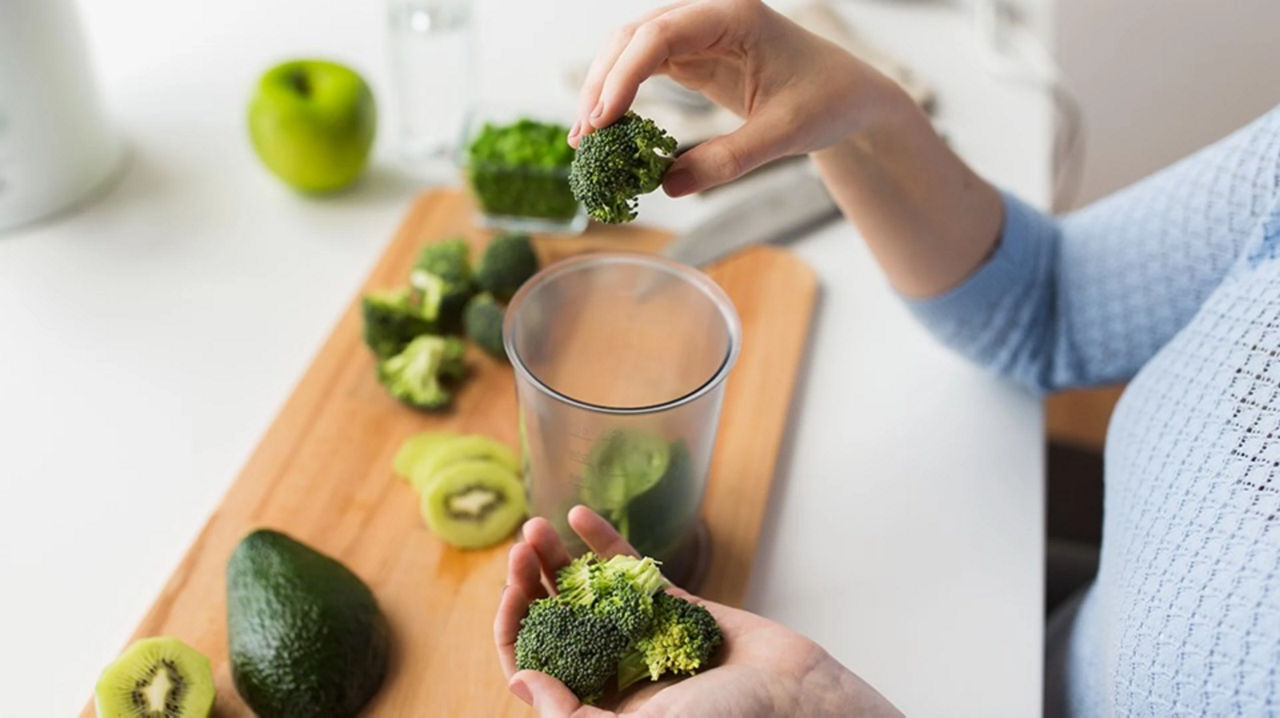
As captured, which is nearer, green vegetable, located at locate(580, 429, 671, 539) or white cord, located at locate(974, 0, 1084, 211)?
green vegetable, located at locate(580, 429, 671, 539)

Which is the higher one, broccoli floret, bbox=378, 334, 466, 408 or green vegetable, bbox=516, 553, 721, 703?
green vegetable, bbox=516, 553, 721, 703

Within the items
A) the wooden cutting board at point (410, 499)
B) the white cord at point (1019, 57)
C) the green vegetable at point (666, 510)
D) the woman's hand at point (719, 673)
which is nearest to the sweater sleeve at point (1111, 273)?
the wooden cutting board at point (410, 499)

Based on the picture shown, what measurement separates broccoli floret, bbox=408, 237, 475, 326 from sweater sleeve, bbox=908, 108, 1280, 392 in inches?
18.0

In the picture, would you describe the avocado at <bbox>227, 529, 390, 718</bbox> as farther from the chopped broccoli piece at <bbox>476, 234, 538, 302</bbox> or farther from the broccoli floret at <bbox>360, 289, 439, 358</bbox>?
the chopped broccoli piece at <bbox>476, 234, 538, 302</bbox>

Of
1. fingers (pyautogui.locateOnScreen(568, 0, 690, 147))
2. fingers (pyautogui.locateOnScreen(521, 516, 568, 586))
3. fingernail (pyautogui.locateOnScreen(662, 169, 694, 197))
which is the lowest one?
fingers (pyautogui.locateOnScreen(521, 516, 568, 586))

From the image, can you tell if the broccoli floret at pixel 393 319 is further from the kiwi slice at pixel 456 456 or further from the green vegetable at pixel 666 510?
the green vegetable at pixel 666 510

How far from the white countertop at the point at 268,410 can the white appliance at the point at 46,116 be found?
4 centimetres

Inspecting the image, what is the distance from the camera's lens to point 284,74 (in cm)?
123

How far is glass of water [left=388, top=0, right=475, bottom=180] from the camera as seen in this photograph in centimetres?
133

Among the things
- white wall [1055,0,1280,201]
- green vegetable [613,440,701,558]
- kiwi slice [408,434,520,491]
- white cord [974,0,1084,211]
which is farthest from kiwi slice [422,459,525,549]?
white wall [1055,0,1280,201]

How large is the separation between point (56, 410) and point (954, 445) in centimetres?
85

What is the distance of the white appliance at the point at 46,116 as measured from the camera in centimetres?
110

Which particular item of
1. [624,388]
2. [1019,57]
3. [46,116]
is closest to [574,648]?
[624,388]

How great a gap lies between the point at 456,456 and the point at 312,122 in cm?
45
